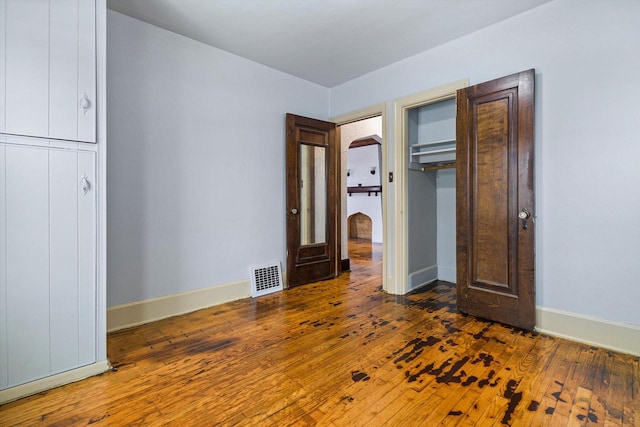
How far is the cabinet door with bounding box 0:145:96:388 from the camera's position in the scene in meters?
1.67

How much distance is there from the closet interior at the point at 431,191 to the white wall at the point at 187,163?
159cm

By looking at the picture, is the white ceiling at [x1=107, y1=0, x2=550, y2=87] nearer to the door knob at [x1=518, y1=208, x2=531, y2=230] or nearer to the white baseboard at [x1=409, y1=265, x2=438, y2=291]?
the door knob at [x1=518, y1=208, x2=531, y2=230]

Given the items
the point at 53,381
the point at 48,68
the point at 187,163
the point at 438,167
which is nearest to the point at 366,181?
the point at 438,167

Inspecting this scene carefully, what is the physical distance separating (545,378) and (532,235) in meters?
1.10

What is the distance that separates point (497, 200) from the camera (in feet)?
8.72

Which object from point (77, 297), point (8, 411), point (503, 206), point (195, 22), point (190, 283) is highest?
point (195, 22)

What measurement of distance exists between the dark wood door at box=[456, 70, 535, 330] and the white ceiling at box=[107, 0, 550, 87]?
619mm

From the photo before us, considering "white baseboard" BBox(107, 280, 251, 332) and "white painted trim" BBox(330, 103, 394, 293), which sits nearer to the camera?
"white baseboard" BBox(107, 280, 251, 332)

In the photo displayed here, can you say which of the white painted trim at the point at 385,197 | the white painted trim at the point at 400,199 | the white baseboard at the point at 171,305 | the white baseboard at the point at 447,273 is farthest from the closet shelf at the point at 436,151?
the white baseboard at the point at 171,305

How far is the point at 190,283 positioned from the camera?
304cm

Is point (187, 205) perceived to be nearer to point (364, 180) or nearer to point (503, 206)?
point (503, 206)

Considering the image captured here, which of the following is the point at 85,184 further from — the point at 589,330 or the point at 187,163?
the point at 589,330

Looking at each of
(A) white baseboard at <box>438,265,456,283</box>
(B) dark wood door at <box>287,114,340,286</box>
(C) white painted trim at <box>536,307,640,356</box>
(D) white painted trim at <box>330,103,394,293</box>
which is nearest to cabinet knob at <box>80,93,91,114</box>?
(B) dark wood door at <box>287,114,340,286</box>

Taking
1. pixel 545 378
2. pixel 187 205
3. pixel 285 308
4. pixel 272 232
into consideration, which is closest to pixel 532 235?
pixel 545 378
